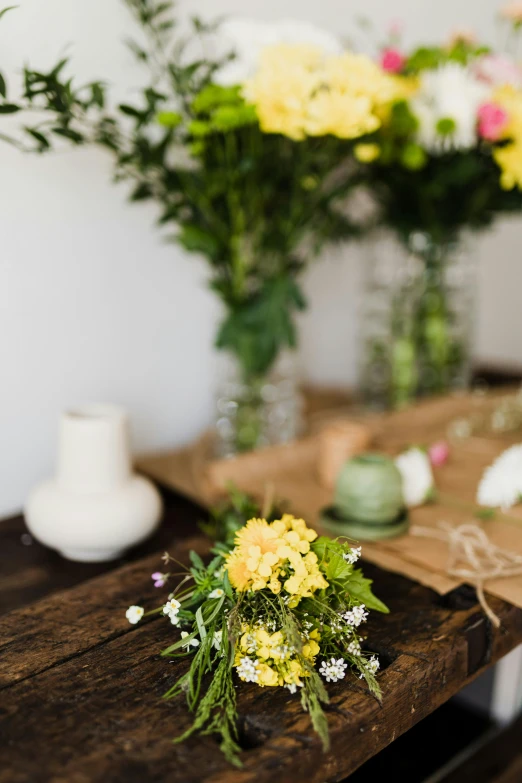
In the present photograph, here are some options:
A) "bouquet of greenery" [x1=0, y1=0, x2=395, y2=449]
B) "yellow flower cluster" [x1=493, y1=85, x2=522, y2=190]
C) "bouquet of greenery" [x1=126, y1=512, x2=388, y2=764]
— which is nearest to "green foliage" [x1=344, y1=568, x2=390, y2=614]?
"bouquet of greenery" [x1=126, y1=512, x2=388, y2=764]

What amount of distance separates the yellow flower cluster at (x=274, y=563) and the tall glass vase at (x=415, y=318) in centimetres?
87

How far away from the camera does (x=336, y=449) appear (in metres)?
1.11

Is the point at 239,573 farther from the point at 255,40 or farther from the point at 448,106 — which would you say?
the point at 448,106

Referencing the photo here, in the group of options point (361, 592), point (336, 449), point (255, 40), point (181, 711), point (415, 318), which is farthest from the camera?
point (415, 318)

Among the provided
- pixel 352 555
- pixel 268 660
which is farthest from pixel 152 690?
pixel 352 555

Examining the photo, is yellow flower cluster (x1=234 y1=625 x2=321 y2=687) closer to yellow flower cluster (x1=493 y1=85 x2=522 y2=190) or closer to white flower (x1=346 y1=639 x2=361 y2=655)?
white flower (x1=346 y1=639 x2=361 y2=655)

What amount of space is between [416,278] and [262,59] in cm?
65

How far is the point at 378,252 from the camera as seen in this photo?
60.5 inches

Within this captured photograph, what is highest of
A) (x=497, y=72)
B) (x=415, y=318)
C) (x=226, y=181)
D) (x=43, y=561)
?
(x=497, y=72)

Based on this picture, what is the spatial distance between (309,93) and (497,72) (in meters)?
0.46

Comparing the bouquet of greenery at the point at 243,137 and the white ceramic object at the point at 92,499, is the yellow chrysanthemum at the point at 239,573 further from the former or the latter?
the bouquet of greenery at the point at 243,137

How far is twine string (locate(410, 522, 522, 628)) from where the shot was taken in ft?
2.69

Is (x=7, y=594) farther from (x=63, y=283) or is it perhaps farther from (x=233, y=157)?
(x=233, y=157)

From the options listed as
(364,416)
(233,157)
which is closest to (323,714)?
(233,157)
